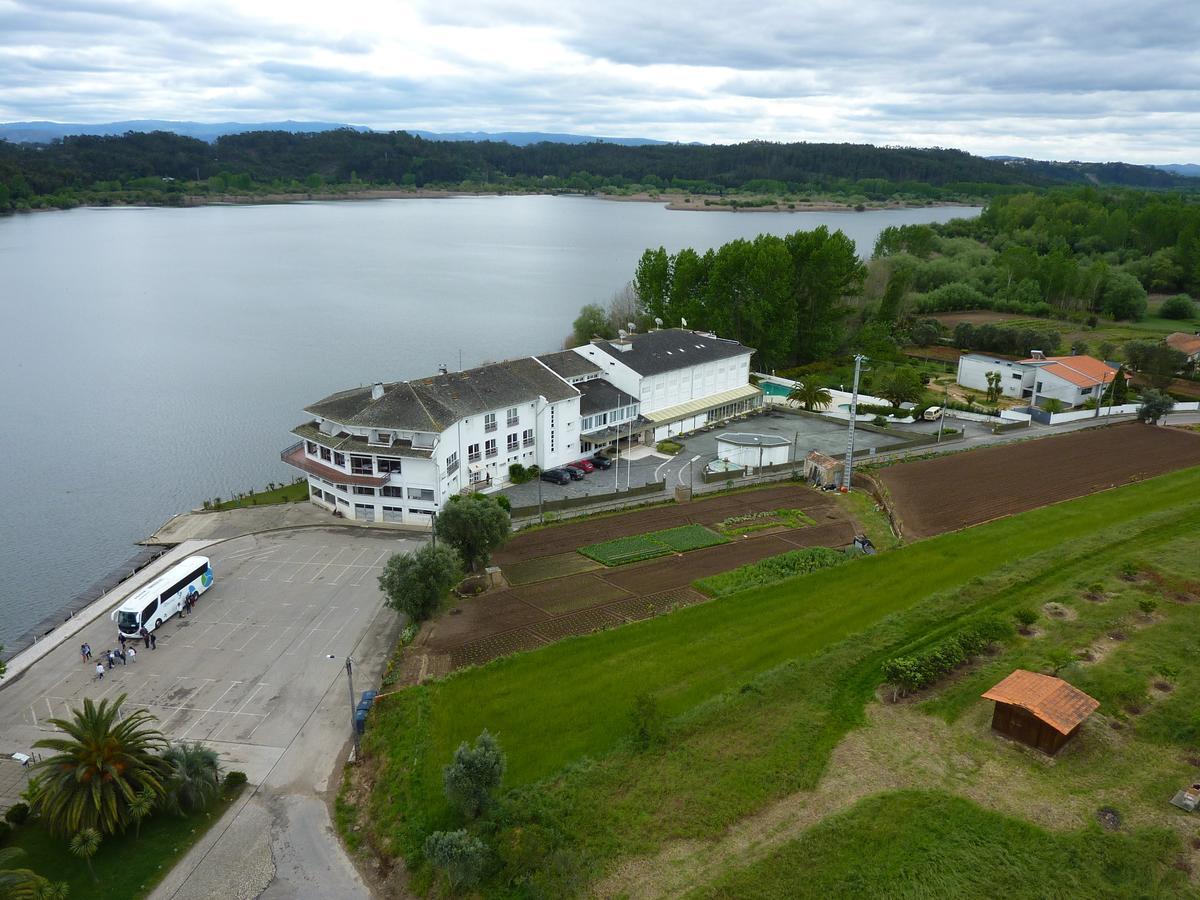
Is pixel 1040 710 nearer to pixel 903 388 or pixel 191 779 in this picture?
pixel 191 779

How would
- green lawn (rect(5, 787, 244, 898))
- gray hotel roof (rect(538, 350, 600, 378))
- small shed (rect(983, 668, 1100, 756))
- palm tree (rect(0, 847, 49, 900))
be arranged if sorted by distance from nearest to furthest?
palm tree (rect(0, 847, 49, 900)) → green lawn (rect(5, 787, 244, 898)) → small shed (rect(983, 668, 1100, 756)) → gray hotel roof (rect(538, 350, 600, 378))

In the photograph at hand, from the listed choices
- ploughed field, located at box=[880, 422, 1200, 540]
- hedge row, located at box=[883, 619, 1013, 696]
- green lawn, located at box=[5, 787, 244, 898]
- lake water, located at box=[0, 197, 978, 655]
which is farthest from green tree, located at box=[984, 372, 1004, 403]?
green lawn, located at box=[5, 787, 244, 898]

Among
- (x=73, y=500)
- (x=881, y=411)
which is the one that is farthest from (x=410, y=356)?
(x=881, y=411)

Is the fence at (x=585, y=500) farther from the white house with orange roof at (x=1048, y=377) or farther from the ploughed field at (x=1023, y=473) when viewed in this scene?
the white house with orange roof at (x=1048, y=377)

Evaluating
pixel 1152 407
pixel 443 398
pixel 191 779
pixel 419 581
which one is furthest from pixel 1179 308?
pixel 191 779

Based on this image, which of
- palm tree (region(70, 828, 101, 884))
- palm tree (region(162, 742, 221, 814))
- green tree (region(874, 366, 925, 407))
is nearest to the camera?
palm tree (region(70, 828, 101, 884))

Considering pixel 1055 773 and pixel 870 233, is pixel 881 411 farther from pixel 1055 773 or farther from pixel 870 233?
pixel 870 233

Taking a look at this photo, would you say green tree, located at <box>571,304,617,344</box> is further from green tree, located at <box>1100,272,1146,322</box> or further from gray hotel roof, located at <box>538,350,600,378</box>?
green tree, located at <box>1100,272,1146,322</box>
